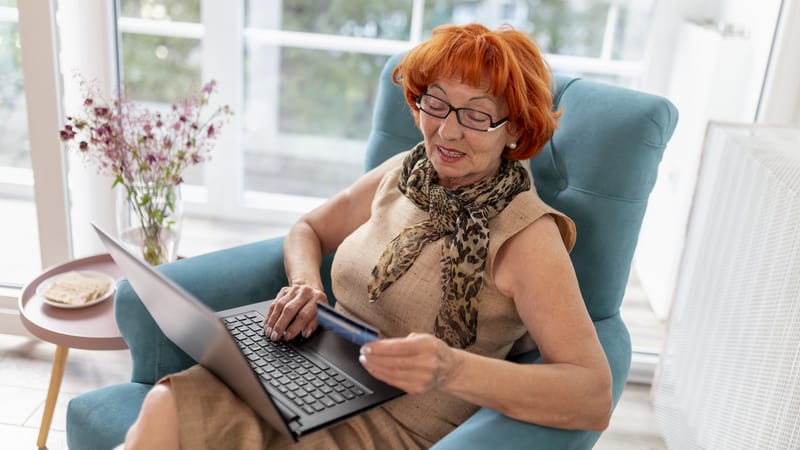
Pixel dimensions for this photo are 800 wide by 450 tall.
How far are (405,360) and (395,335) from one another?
1.14 ft

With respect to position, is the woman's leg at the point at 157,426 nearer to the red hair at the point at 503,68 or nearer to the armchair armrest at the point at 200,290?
the armchair armrest at the point at 200,290

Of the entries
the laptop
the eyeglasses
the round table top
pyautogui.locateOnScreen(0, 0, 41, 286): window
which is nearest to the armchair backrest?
the eyeglasses

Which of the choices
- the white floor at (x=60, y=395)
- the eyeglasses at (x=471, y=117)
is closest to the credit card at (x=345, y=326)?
the eyeglasses at (x=471, y=117)

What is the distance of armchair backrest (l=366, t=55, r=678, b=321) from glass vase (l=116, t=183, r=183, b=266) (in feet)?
3.08

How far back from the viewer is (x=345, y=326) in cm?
123

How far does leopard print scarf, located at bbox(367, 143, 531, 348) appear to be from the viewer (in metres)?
1.31

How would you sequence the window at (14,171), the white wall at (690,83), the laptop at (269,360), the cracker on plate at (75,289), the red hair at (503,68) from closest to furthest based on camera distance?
the laptop at (269,360)
the red hair at (503,68)
the cracker on plate at (75,289)
the window at (14,171)
the white wall at (690,83)

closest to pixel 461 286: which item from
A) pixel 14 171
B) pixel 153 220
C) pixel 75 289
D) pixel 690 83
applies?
pixel 153 220

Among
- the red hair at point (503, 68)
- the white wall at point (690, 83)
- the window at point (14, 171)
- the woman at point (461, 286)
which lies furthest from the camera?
the white wall at point (690, 83)

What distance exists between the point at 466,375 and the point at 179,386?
492 millimetres

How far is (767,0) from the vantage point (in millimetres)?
2242

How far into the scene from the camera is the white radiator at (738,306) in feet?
4.91

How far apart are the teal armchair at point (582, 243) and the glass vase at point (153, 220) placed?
12.1 inches

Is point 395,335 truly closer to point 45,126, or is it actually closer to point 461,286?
point 461,286
